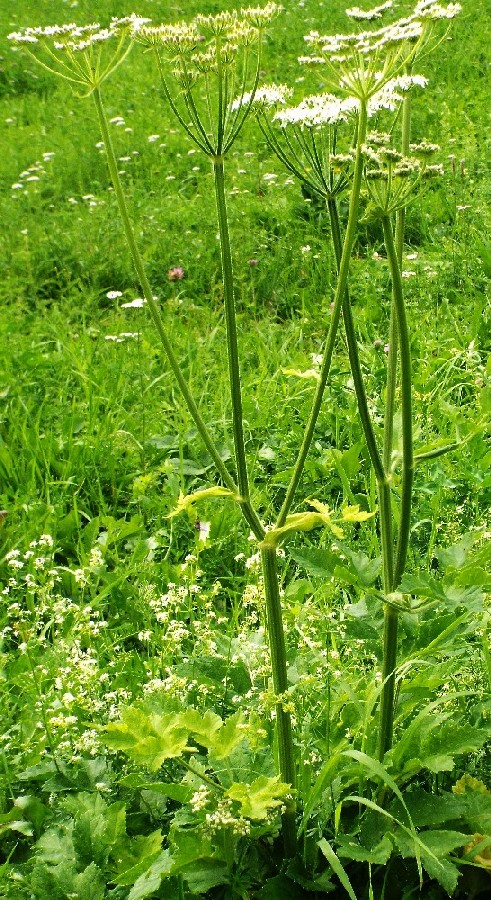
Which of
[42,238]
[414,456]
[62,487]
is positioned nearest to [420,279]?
[62,487]

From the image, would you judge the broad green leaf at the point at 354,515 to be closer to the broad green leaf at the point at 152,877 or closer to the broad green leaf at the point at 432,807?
the broad green leaf at the point at 432,807

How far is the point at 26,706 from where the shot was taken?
2.14 meters

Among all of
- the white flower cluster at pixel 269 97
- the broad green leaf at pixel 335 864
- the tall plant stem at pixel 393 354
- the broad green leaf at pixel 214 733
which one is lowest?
the broad green leaf at pixel 335 864

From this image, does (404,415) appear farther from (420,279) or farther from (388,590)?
(420,279)

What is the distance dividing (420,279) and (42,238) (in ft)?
7.73

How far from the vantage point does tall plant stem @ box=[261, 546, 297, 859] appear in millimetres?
1580

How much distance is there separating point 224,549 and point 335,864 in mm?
1383

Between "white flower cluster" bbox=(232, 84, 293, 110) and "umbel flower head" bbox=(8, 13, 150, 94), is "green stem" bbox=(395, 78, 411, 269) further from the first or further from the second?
"umbel flower head" bbox=(8, 13, 150, 94)

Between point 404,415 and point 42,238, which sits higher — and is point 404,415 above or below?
above

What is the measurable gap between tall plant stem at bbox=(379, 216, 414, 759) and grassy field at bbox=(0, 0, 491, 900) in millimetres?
46

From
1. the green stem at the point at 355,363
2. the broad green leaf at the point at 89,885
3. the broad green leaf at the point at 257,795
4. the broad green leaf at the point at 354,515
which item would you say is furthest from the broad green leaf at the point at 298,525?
the broad green leaf at the point at 89,885

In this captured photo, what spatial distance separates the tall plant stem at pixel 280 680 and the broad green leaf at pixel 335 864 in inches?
3.1

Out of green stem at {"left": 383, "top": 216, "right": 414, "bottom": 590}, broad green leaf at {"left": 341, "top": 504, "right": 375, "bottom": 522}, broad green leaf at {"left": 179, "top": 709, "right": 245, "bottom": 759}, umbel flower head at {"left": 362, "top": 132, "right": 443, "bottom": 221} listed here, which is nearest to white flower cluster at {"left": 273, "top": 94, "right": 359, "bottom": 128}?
umbel flower head at {"left": 362, "top": 132, "right": 443, "bottom": 221}

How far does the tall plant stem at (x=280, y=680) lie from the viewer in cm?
158
